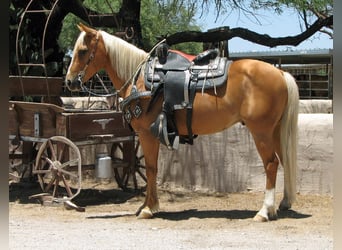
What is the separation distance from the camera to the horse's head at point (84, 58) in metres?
6.26

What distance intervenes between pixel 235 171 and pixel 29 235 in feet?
11.2

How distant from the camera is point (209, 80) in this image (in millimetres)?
5789

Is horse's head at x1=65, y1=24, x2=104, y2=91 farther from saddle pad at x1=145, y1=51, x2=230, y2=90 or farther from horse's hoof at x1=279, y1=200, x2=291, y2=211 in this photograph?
horse's hoof at x1=279, y1=200, x2=291, y2=211

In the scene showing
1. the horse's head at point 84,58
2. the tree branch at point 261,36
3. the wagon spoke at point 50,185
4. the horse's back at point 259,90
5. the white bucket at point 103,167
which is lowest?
the wagon spoke at point 50,185

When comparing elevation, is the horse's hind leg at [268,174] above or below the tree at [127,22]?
below

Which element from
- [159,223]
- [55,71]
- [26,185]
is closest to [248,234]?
[159,223]

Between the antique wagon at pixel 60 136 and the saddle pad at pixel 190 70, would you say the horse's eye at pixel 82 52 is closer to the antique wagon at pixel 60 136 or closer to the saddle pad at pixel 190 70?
the antique wagon at pixel 60 136

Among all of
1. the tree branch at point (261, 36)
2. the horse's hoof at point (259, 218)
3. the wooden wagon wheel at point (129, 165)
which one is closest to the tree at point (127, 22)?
the tree branch at point (261, 36)

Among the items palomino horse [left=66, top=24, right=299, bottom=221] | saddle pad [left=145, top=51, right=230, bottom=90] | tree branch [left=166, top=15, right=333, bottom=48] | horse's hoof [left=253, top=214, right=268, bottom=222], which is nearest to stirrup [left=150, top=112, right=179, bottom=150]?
palomino horse [left=66, top=24, right=299, bottom=221]

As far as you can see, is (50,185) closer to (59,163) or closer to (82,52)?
(59,163)

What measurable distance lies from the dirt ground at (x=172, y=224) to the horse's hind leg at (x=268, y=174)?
16 cm

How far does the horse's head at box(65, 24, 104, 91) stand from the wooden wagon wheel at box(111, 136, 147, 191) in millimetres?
1450

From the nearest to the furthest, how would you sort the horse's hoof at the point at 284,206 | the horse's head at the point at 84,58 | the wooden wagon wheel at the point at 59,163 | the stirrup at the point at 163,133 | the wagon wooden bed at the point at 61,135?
the stirrup at the point at 163,133 < the horse's hoof at the point at 284,206 < the horse's head at the point at 84,58 < the wooden wagon wheel at the point at 59,163 < the wagon wooden bed at the point at 61,135

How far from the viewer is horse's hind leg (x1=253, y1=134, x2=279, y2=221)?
565cm
